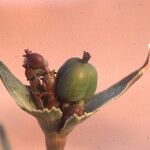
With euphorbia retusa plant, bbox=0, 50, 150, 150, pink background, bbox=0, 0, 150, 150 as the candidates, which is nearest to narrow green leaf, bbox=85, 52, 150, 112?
euphorbia retusa plant, bbox=0, 50, 150, 150

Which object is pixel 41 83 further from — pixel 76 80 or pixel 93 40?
pixel 93 40

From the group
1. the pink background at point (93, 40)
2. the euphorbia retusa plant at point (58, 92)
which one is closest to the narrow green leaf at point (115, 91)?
the euphorbia retusa plant at point (58, 92)

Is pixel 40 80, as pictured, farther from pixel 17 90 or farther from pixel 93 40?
pixel 93 40

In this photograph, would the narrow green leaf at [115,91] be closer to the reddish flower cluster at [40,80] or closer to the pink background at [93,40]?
the reddish flower cluster at [40,80]

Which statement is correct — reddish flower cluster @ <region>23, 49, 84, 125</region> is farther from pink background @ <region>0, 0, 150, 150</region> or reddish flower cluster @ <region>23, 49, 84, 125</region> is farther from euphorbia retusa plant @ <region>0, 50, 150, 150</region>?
pink background @ <region>0, 0, 150, 150</region>

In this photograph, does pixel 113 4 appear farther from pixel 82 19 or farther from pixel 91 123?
pixel 91 123

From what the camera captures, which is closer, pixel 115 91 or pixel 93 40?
pixel 115 91

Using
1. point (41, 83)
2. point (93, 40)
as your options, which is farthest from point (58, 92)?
point (93, 40)
